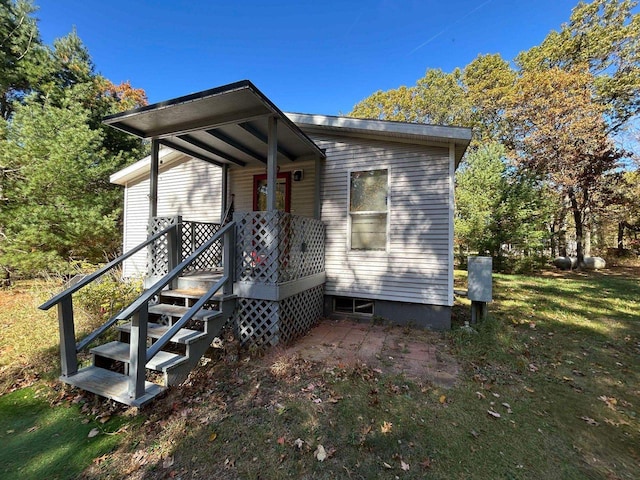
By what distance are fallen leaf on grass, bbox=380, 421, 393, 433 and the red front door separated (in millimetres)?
4761

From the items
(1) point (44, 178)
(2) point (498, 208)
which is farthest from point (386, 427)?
(2) point (498, 208)

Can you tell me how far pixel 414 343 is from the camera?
4312 millimetres

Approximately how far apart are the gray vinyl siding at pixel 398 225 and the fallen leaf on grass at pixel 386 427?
2936mm

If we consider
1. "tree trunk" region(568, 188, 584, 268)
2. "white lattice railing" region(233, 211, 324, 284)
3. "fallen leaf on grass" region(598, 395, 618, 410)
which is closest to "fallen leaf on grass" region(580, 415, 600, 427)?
"fallen leaf on grass" region(598, 395, 618, 410)

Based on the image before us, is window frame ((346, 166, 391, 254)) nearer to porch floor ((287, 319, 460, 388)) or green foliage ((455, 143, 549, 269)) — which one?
porch floor ((287, 319, 460, 388))

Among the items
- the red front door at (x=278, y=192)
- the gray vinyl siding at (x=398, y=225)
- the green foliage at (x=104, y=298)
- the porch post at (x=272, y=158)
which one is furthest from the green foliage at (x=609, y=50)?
the green foliage at (x=104, y=298)

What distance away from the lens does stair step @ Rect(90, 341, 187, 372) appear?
2.80m

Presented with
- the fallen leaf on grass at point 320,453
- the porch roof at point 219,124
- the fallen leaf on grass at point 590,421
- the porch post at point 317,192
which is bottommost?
the fallen leaf on grass at point 590,421

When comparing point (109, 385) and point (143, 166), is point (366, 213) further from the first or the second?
point (143, 166)

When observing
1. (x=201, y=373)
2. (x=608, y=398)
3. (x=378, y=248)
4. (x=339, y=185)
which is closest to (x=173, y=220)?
(x=201, y=373)

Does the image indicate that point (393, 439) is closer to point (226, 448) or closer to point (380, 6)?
point (226, 448)

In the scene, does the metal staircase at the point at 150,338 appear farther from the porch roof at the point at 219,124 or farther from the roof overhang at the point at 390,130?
the roof overhang at the point at 390,130

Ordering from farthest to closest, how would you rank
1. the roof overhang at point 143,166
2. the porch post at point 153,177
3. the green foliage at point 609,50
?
1. the green foliage at point 609,50
2. the roof overhang at point 143,166
3. the porch post at point 153,177

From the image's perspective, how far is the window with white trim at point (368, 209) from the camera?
213 inches
